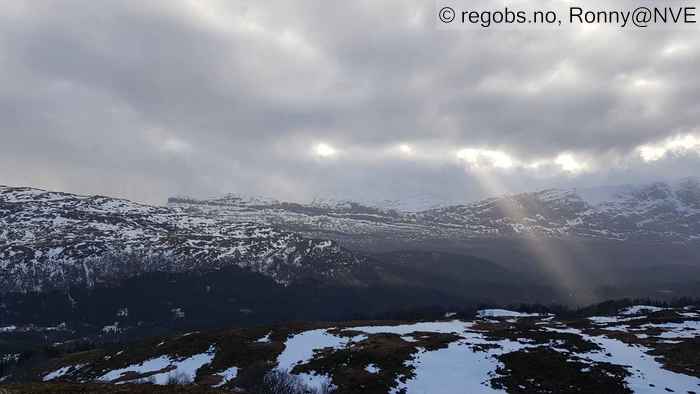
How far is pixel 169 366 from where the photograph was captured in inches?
3378

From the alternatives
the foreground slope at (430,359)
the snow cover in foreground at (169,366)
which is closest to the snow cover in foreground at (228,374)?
the foreground slope at (430,359)

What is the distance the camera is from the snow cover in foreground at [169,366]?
265ft

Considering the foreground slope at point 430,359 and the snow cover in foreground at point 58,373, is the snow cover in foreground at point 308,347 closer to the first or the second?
the foreground slope at point 430,359

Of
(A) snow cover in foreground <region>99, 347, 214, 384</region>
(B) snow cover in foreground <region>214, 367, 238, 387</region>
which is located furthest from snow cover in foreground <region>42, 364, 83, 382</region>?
(B) snow cover in foreground <region>214, 367, 238, 387</region>

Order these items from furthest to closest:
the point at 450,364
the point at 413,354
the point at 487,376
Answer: the point at 413,354
the point at 450,364
the point at 487,376

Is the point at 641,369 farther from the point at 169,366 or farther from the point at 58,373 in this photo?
the point at 58,373

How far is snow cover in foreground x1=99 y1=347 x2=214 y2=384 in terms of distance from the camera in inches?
3184

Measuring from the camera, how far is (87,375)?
93.5 meters

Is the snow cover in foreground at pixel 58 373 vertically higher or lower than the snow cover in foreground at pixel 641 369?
lower

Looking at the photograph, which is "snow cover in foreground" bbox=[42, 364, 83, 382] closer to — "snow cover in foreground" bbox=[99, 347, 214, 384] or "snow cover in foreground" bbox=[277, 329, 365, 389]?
"snow cover in foreground" bbox=[99, 347, 214, 384]

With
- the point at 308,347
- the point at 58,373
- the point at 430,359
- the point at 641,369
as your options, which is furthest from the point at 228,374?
the point at 641,369

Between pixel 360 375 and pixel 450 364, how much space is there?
13.8 meters

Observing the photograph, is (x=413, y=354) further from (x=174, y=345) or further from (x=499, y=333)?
(x=174, y=345)

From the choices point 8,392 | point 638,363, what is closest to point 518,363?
point 638,363
